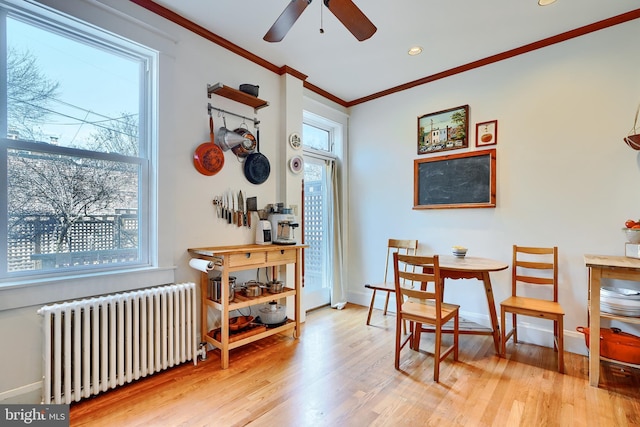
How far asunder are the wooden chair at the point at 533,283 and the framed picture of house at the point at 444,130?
48.3 inches

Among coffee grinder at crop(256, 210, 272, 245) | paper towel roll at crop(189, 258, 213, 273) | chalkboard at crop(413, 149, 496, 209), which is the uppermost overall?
chalkboard at crop(413, 149, 496, 209)

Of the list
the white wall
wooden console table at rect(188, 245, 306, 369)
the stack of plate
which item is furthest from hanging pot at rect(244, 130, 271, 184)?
the stack of plate

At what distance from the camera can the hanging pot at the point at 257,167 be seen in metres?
2.88

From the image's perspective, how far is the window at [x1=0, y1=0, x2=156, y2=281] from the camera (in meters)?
1.81

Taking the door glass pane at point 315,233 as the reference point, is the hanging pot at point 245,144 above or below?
above

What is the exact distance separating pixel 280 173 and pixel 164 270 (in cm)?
148

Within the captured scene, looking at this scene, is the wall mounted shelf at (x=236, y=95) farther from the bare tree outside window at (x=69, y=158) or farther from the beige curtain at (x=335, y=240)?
the beige curtain at (x=335, y=240)

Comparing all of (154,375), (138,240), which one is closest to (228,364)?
(154,375)

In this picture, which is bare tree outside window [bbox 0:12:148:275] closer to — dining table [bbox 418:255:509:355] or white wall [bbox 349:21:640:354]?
dining table [bbox 418:255:509:355]

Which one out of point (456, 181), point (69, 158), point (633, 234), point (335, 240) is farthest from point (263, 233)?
point (633, 234)

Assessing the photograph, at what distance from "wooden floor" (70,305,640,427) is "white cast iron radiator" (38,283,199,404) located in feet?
0.40

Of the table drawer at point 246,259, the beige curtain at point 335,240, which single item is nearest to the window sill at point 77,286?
the table drawer at point 246,259

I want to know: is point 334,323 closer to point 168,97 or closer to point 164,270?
point 164,270

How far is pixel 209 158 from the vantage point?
255cm
